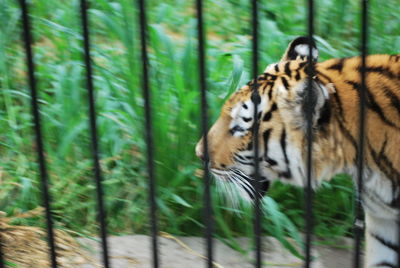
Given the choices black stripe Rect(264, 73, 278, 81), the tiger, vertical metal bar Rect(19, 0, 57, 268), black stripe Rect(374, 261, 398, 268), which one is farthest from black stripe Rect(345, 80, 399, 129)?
vertical metal bar Rect(19, 0, 57, 268)

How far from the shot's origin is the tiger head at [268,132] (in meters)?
2.68

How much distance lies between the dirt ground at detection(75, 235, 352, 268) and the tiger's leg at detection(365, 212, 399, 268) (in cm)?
23

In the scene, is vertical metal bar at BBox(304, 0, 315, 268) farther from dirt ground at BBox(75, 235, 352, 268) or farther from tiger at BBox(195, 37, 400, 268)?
dirt ground at BBox(75, 235, 352, 268)

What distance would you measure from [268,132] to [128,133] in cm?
95

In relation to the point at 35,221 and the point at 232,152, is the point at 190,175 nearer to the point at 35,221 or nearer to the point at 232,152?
the point at 232,152

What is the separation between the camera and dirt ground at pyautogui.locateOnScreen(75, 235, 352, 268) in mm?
3020

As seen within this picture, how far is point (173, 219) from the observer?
3.24m

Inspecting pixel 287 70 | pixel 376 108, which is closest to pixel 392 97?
pixel 376 108

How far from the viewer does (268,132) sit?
2746 millimetres

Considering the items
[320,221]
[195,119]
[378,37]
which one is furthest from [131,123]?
[378,37]

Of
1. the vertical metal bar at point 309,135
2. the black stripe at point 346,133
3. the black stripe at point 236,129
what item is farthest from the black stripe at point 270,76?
the vertical metal bar at point 309,135

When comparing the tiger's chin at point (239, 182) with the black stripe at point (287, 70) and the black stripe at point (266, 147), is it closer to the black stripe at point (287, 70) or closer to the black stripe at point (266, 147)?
the black stripe at point (266, 147)

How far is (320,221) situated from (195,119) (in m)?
0.75

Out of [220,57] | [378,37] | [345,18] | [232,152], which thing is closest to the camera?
[232,152]
